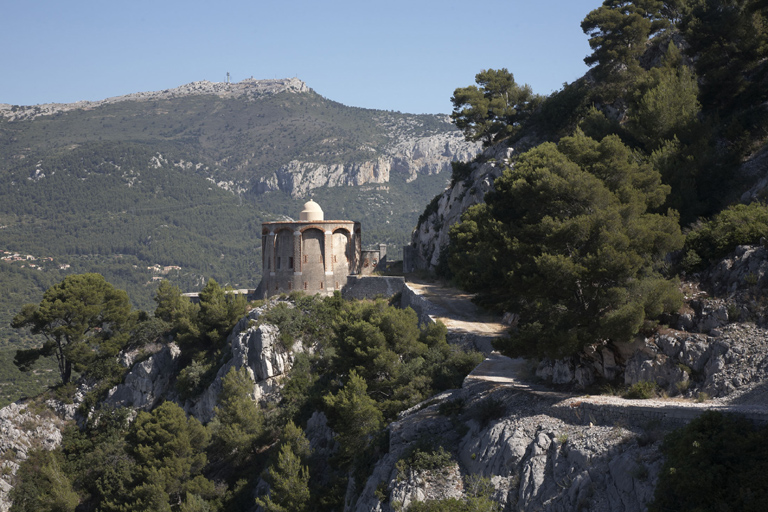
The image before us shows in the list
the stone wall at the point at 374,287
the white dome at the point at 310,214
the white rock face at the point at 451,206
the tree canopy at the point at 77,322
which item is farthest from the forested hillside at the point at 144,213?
the stone wall at the point at 374,287

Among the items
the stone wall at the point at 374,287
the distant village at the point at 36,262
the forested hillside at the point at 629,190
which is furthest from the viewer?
the distant village at the point at 36,262

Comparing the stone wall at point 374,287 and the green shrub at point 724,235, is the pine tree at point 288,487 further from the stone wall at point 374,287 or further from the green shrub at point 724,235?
the stone wall at point 374,287

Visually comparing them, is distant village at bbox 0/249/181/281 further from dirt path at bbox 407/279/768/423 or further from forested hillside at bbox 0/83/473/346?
dirt path at bbox 407/279/768/423

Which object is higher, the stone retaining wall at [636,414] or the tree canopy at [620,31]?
the tree canopy at [620,31]

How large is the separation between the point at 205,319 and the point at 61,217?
135401 millimetres

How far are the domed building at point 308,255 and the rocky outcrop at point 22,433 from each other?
16.4 metres

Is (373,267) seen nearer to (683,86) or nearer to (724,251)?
(683,86)

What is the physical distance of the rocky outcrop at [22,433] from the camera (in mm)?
44562

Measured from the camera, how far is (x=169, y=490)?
33.9m

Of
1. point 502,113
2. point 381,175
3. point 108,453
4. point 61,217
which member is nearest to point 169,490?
point 108,453

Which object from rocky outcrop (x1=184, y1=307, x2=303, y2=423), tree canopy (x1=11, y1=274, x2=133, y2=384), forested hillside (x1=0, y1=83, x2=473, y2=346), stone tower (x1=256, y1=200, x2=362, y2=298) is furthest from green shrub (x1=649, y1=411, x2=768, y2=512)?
forested hillside (x1=0, y1=83, x2=473, y2=346)

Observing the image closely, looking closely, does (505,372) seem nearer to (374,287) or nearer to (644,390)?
(644,390)

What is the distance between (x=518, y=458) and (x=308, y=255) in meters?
33.9

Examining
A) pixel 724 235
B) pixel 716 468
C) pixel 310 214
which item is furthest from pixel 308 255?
pixel 716 468
